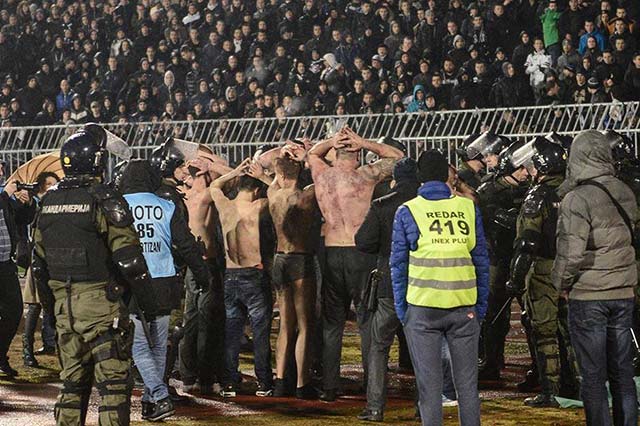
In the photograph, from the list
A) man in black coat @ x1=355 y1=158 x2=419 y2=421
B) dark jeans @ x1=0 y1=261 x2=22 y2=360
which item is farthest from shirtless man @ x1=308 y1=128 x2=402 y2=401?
dark jeans @ x1=0 y1=261 x2=22 y2=360

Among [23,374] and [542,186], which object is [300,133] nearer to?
[23,374]

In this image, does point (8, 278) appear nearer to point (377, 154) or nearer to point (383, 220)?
point (377, 154)

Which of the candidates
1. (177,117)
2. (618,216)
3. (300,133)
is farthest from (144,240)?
(177,117)

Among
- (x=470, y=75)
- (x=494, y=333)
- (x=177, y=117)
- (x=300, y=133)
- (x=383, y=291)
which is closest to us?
(x=383, y=291)

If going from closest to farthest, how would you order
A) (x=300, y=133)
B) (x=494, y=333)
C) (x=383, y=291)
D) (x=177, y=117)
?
1. (x=383, y=291)
2. (x=494, y=333)
3. (x=300, y=133)
4. (x=177, y=117)

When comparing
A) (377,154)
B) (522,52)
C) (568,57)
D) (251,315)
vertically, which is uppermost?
(522,52)

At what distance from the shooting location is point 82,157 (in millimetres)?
7328

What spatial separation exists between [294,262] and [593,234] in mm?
3191

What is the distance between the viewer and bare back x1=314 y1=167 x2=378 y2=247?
9.55 meters

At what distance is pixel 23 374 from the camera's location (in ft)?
36.9

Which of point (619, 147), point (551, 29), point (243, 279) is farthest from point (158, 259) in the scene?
point (551, 29)

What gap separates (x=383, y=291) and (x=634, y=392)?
2.03 meters

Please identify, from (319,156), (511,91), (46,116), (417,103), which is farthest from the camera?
(46,116)

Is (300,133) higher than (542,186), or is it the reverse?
(300,133)
